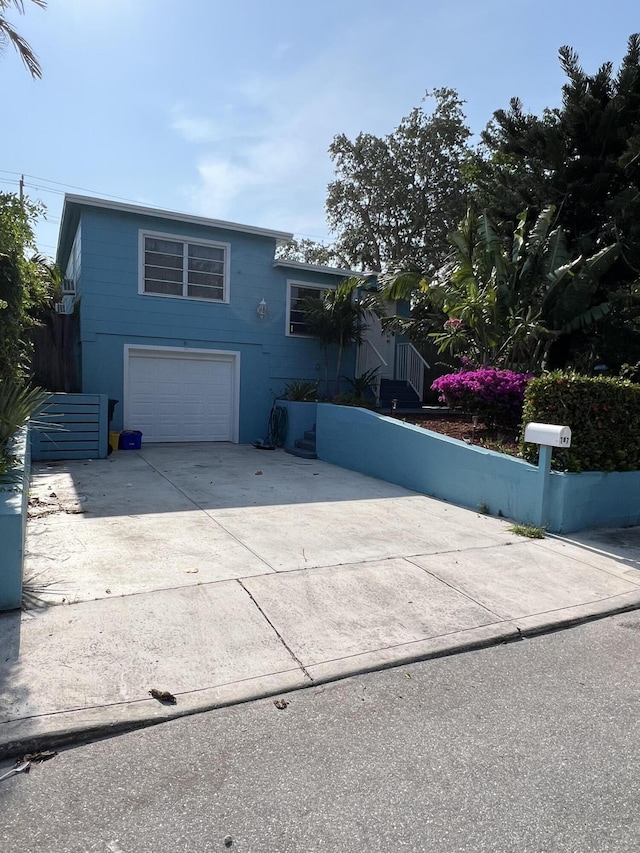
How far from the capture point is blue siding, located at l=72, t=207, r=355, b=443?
459 inches

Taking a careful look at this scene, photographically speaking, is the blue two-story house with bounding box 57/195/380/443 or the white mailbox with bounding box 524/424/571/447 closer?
the white mailbox with bounding box 524/424/571/447

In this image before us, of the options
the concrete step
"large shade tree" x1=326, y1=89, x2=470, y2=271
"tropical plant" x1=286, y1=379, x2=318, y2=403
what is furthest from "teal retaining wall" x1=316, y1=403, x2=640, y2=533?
"large shade tree" x1=326, y1=89, x2=470, y2=271

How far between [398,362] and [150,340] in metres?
6.58

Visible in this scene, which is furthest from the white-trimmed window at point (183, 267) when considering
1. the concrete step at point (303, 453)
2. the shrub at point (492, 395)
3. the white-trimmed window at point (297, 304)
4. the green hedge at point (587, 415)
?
the green hedge at point (587, 415)

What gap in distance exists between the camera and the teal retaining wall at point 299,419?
12.7 metres

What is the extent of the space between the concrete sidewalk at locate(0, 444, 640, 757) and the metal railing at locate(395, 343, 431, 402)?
24.6 feet

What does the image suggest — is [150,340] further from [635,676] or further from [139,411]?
[635,676]

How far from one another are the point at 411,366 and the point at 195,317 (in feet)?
18.8

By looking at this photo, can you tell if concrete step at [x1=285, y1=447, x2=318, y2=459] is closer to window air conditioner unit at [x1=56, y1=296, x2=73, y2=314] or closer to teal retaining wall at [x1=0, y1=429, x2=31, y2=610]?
window air conditioner unit at [x1=56, y1=296, x2=73, y2=314]

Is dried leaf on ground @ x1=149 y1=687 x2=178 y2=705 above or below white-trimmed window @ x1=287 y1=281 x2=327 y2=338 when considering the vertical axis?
below

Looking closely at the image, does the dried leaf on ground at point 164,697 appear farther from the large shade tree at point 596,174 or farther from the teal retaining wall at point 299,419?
the large shade tree at point 596,174

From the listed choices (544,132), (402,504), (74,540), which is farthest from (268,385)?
(74,540)

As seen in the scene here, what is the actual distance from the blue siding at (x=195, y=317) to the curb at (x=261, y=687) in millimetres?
9803

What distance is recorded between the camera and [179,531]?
5.82 m
